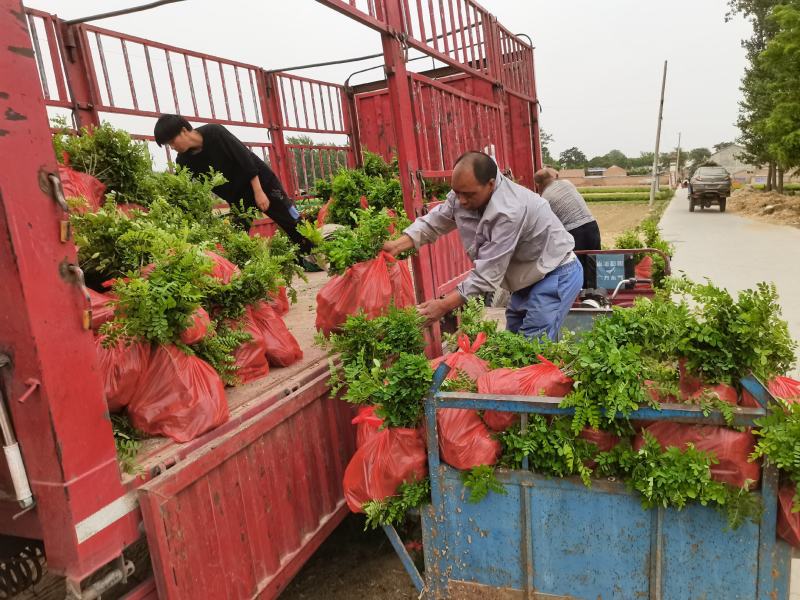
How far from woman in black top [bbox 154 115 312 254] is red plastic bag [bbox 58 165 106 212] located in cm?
108

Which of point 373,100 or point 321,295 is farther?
point 373,100

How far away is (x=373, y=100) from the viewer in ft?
28.5

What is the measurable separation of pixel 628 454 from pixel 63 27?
5.21m

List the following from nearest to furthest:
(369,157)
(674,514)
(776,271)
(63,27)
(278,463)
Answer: (674,514), (278,463), (63,27), (369,157), (776,271)

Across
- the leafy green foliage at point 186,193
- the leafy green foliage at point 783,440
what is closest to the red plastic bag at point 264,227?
the leafy green foliage at point 186,193

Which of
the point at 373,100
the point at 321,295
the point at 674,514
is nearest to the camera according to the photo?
the point at 674,514

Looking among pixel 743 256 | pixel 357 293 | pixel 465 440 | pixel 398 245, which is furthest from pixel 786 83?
pixel 465 440

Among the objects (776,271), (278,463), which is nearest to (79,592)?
(278,463)

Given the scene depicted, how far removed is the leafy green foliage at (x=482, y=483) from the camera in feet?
6.91

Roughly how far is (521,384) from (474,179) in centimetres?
136

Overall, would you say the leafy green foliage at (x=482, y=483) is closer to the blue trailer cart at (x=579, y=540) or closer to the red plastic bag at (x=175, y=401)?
the blue trailer cart at (x=579, y=540)

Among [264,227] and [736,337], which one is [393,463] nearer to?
[736,337]

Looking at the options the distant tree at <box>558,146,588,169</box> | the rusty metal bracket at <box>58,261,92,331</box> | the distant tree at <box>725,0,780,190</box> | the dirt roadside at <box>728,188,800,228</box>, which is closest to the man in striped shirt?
the rusty metal bracket at <box>58,261,92,331</box>

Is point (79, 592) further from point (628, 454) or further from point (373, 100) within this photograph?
point (373, 100)
